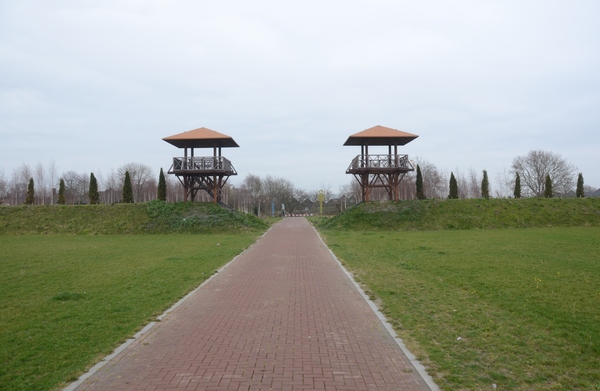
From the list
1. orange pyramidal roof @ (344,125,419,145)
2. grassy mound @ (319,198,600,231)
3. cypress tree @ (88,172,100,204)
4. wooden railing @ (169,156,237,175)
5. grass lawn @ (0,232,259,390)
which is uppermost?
orange pyramidal roof @ (344,125,419,145)

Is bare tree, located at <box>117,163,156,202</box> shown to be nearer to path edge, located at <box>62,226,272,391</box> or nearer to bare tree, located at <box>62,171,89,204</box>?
bare tree, located at <box>62,171,89,204</box>

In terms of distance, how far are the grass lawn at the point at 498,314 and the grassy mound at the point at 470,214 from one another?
54.0ft

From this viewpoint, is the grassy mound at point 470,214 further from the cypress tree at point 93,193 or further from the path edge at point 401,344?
the cypress tree at point 93,193

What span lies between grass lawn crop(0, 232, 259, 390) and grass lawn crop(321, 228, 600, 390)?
14.3 feet

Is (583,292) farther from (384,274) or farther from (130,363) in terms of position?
(130,363)

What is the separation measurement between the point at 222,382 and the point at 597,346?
4.79 m

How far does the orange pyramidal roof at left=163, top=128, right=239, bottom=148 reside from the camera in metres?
34.2

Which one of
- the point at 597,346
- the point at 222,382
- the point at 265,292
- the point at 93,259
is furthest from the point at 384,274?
the point at 93,259

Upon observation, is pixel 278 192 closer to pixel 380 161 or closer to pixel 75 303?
pixel 380 161

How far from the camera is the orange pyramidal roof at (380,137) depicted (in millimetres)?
34125

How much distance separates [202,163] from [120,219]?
7875mm

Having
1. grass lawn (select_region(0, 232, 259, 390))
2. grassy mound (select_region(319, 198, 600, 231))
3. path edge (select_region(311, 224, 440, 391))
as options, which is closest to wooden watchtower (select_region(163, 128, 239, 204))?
grassy mound (select_region(319, 198, 600, 231))

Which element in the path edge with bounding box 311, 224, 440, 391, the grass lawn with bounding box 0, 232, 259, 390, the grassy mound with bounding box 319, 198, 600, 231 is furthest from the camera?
the grassy mound with bounding box 319, 198, 600, 231

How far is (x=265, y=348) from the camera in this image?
220 inches
